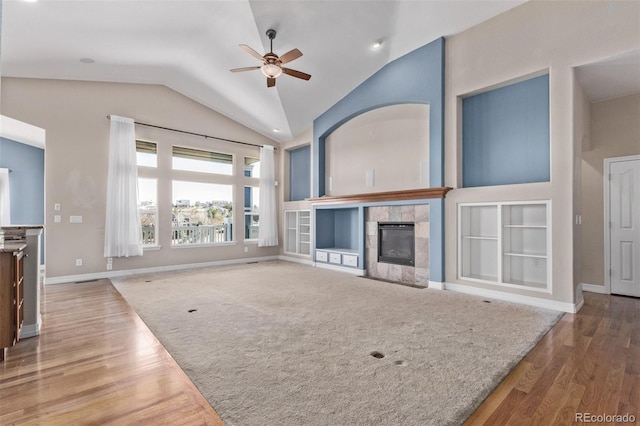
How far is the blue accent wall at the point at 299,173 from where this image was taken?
810cm

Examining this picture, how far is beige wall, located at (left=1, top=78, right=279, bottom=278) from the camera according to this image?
5.34 m

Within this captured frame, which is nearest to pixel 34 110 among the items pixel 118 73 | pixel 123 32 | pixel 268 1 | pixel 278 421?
pixel 118 73

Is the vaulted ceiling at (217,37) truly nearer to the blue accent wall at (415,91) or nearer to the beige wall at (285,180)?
the blue accent wall at (415,91)

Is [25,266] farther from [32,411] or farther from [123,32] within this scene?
[123,32]

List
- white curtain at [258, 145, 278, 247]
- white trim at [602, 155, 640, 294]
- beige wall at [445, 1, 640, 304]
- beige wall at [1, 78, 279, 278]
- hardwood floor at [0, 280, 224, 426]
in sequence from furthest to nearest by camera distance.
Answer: white curtain at [258, 145, 278, 247], beige wall at [1, 78, 279, 278], white trim at [602, 155, 640, 294], beige wall at [445, 1, 640, 304], hardwood floor at [0, 280, 224, 426]

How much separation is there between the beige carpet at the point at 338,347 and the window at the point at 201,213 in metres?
2.10

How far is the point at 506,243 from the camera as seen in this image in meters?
4.47

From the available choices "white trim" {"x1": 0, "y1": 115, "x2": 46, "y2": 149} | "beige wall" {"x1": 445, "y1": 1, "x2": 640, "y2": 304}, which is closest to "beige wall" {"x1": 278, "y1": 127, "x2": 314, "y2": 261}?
"beige wall" {"x1": 445, "y1": 1, "x2": 640, "y2": 304}

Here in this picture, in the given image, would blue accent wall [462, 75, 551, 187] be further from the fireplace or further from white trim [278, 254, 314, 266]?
white trim [278, 254, 314, 266]

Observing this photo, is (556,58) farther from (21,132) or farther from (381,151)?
(21,132)

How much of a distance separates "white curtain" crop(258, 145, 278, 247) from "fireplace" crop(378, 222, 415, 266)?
10.2 ft

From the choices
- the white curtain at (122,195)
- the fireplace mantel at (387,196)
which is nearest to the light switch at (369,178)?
the fireplace mantel at (387,196)

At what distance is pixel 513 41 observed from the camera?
13.9 feet

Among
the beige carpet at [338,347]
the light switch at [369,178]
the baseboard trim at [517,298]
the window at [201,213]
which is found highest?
the light switch at [369,178]
